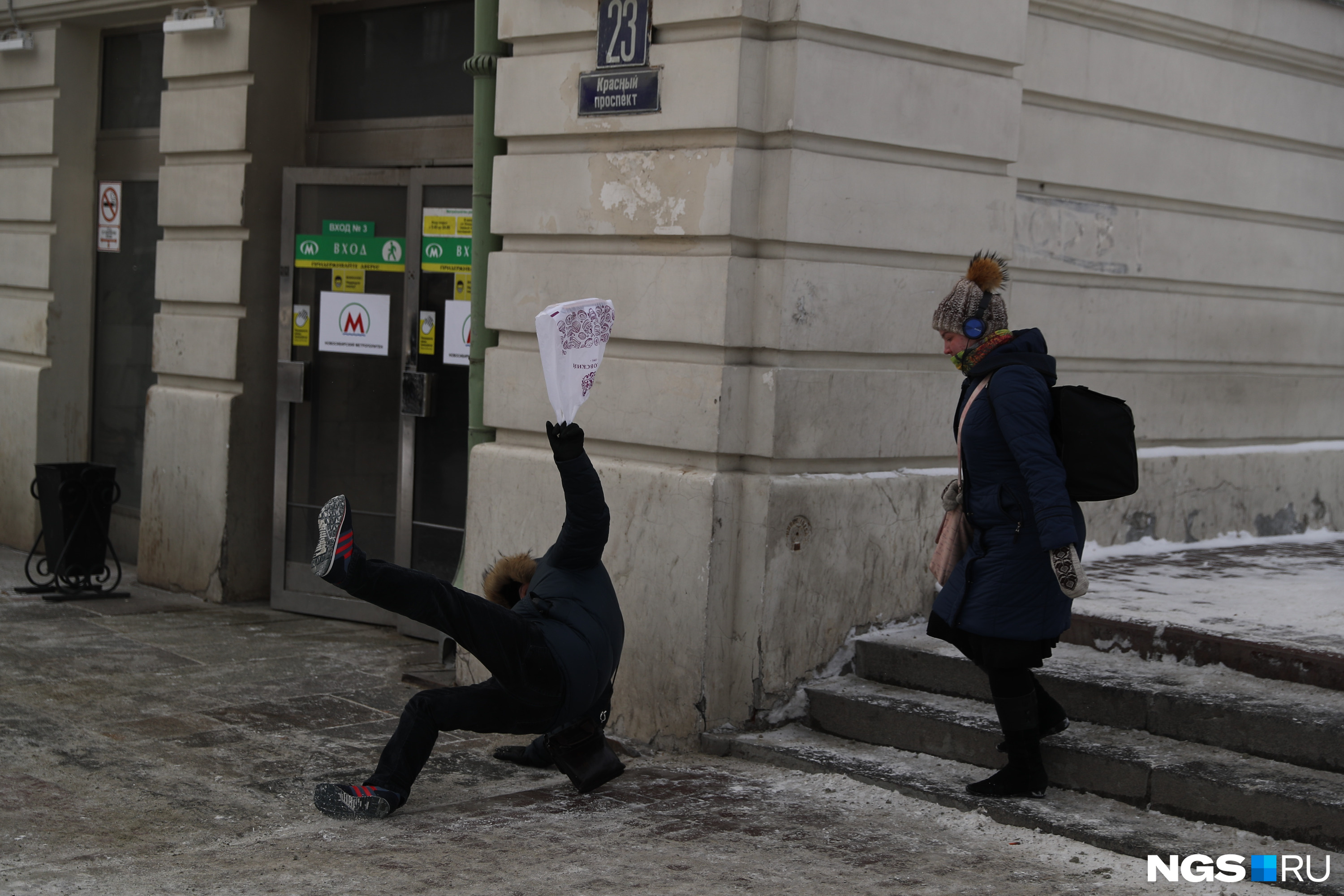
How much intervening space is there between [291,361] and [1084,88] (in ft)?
15.3

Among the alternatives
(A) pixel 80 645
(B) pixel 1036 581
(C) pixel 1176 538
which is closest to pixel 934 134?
(B) pixel 1036 581

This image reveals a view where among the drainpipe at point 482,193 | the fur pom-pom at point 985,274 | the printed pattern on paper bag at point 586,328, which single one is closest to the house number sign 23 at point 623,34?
the drainpipe at point 482,193

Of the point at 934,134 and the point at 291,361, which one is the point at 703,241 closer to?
the point at 934,134

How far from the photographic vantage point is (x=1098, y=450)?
485 cm

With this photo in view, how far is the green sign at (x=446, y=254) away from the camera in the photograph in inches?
316

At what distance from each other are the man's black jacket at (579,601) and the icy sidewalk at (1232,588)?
2.10m

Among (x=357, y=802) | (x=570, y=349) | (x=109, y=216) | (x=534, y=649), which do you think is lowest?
(x=357, y=802)

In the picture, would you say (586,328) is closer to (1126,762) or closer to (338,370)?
(1126,762)

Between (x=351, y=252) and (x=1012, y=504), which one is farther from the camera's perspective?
(x=351, y=252)

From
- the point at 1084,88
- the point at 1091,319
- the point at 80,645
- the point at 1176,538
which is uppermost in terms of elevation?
the point at 1084,88

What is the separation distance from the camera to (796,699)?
613 centimetres

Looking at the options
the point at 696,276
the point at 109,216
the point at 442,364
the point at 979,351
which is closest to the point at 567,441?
the point at 696,276

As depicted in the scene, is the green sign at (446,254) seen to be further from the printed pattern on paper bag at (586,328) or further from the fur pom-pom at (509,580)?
the fur pom-pom at (509,580)

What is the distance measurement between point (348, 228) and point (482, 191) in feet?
6.18
